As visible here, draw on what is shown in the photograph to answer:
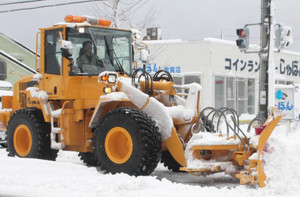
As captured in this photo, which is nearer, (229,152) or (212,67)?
(229,152)

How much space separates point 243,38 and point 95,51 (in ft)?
21.5

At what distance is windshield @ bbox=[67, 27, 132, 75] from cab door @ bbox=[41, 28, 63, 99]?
0.37m

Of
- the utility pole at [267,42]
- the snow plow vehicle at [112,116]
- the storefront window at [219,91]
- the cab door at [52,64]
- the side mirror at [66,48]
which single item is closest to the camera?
the snow plow vehicle at [112,116]

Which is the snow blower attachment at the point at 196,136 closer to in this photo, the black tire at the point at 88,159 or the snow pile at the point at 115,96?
the snow pile at the point at 115,96

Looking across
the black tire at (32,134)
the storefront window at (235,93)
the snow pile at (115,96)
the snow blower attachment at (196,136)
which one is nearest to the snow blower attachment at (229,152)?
the snow blower attachment at (196,136)

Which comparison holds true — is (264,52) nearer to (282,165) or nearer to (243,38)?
(243,38)

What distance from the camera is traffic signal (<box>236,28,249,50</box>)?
15.7m

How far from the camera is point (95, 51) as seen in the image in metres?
10.6

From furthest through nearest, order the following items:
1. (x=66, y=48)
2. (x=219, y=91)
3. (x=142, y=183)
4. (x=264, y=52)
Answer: (x=219, y=91), (x=264, y=52), (x=66, y=48), (x=142, y=183)

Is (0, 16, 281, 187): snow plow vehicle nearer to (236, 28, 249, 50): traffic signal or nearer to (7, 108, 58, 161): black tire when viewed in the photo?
(7, 108, 58, 161): black tire

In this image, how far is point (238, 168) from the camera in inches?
331

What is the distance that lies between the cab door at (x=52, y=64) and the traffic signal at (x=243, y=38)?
655 cm

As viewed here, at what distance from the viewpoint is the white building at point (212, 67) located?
84.0 ft

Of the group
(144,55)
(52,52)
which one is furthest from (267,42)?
(52,52)
